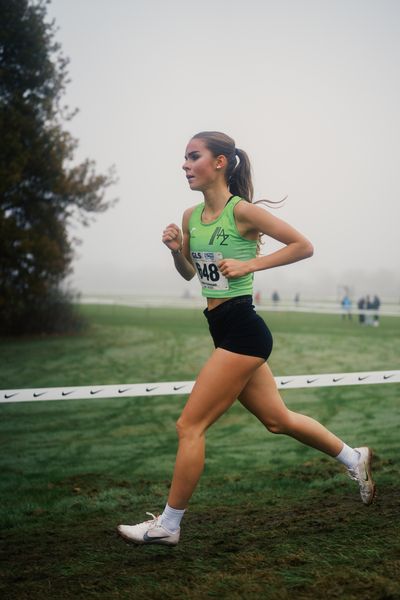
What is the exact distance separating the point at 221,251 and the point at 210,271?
0.37ft

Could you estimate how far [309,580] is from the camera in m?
2.75

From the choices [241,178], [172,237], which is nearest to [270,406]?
[172,237]

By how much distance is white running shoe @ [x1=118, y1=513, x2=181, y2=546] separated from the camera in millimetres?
3156

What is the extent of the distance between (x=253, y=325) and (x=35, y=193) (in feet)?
64.5

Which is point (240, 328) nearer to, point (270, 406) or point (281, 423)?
point (270, 406)

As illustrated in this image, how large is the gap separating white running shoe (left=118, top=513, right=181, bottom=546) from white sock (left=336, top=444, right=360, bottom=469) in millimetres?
997

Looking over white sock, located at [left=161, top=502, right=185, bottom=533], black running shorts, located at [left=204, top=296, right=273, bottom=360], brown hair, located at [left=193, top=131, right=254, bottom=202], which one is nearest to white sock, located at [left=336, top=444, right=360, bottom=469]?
black running shorts, located at [left=204, top=296, right=273, bottom=360]

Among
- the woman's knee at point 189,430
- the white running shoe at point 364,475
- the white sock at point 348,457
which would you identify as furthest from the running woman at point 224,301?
the white running shoe at point 364,475

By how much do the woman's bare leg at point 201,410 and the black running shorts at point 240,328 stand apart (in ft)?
0.14

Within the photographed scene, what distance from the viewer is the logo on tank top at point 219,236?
321cm

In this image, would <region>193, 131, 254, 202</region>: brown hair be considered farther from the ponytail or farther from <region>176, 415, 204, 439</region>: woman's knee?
<region>176, 415, 204, 439</region>: woman's knee

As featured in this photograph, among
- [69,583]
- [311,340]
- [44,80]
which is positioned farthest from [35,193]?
[69,583]

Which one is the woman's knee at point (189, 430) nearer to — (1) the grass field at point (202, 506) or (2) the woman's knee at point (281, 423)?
(2) the woman's knee at point (281, 423)

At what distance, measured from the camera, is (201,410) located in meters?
3.12
